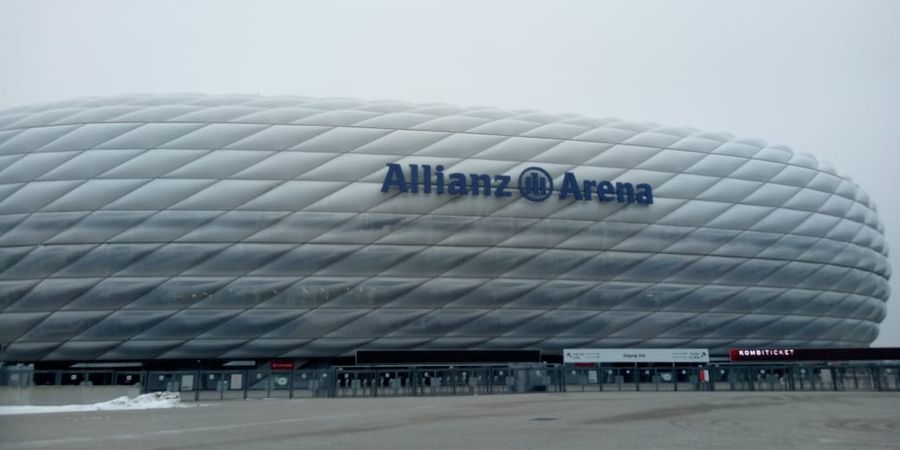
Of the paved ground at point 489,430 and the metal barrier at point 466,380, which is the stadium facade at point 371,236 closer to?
the metal barrier at point 466,380

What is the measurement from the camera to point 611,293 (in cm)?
4259

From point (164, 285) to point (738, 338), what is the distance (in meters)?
32.7

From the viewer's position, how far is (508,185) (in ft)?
140

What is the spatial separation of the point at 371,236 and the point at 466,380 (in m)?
9.59

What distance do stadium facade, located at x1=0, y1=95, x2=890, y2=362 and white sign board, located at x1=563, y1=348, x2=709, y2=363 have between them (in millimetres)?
885

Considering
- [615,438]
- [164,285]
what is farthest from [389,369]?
[615,438]

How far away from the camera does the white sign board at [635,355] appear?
135 ft

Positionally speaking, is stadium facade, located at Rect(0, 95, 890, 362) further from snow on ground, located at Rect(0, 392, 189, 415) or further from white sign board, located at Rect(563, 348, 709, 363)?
snow on ground, located at Rect(0, 392, 189, 415)

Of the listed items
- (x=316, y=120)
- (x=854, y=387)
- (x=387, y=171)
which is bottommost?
(x=854, y=387)

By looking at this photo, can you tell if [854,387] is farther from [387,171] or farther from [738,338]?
[387,171]

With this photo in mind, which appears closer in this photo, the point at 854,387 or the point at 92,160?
the point at 854,387

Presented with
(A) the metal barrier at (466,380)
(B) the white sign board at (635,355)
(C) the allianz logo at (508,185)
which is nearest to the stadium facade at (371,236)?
(C) the allianz logo at (508,185)

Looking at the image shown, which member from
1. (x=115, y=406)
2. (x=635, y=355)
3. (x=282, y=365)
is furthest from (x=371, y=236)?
(x=115, y=406)

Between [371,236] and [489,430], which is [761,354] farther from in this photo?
[489,430]
